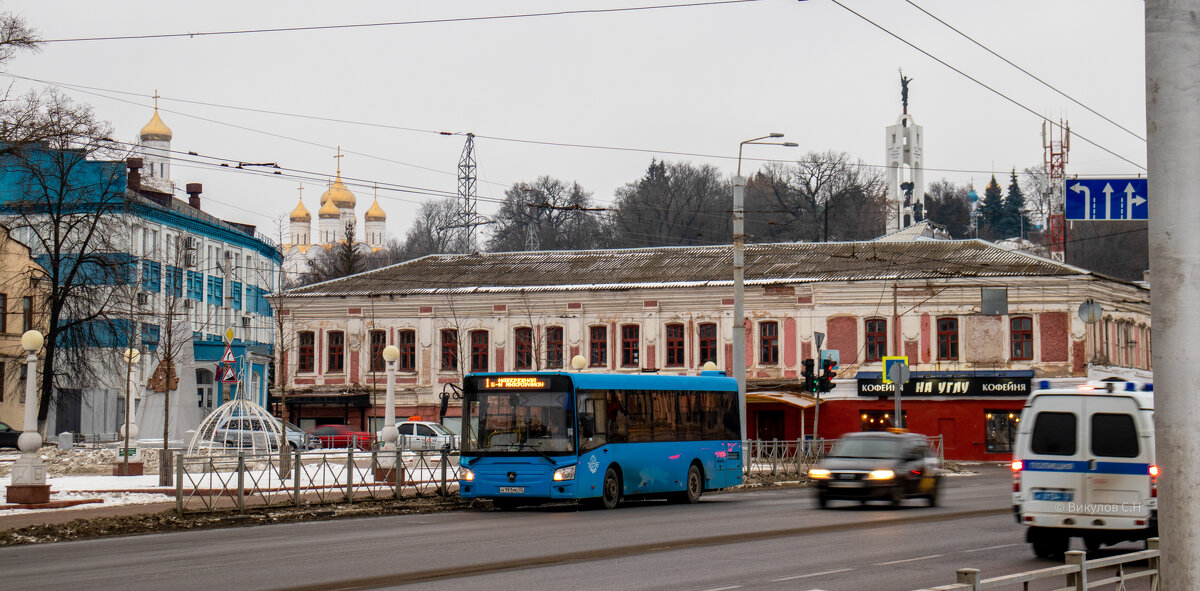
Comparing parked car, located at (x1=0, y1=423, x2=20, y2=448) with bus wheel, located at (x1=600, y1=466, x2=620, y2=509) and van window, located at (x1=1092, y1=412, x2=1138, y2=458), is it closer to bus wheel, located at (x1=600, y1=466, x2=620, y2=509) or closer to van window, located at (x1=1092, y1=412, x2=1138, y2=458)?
bus wheel, located at (x1=600, y1=466, x2=620, y2=509)

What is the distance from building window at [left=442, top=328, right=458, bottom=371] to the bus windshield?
112 ft

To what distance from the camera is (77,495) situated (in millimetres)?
27375

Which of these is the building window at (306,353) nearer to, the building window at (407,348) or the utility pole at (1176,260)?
the building window at (407,348)

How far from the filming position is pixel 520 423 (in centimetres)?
2489

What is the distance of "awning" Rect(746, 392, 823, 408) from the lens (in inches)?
2077

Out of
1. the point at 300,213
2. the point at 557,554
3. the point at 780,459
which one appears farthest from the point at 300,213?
the point at 557,554

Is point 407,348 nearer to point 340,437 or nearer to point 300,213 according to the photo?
point 340,437

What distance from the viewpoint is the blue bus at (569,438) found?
→ 80.4 ft

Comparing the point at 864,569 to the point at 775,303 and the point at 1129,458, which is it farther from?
the point at 775,303

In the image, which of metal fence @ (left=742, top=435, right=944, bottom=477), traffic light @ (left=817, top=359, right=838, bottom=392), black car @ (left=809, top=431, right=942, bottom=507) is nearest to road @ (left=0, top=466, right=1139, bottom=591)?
black car @ (left=809, top=431, right=942, bottom=507)

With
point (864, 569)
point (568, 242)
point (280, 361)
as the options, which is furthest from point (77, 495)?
point (568, 242)

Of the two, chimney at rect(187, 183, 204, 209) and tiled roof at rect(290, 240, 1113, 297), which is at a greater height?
chimney at rect(187, 183, 204, 209)

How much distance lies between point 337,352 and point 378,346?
207 centimetres

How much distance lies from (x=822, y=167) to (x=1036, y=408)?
8723cm
